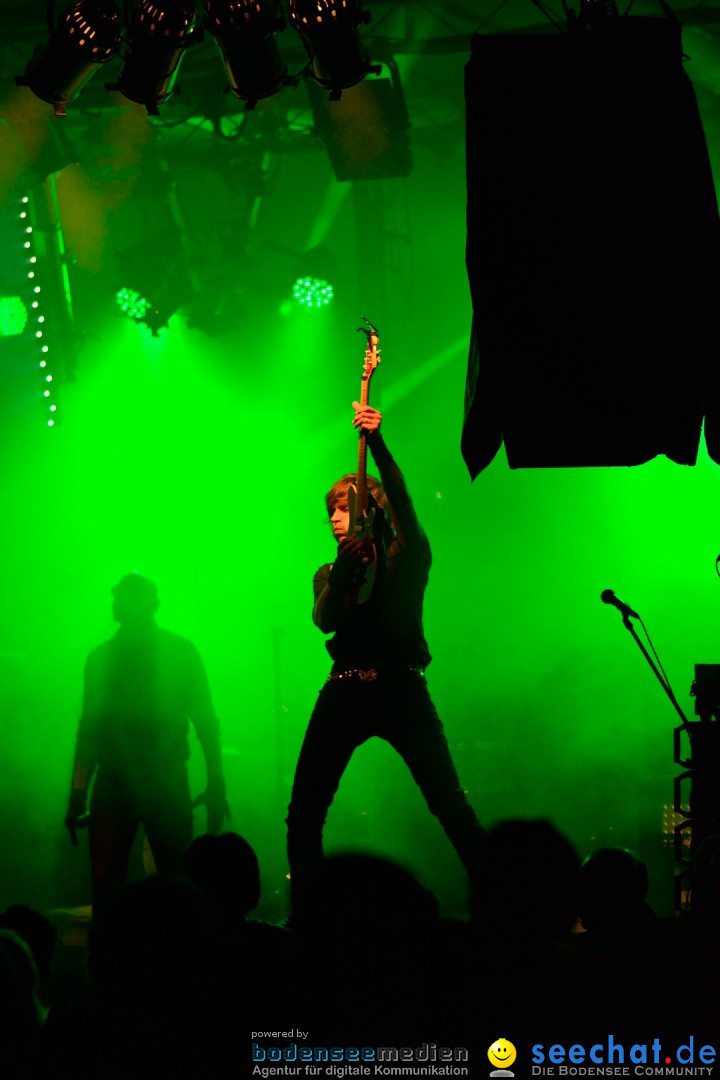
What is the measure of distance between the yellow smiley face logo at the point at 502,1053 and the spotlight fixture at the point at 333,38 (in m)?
4.53

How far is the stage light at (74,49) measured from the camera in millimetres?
5113

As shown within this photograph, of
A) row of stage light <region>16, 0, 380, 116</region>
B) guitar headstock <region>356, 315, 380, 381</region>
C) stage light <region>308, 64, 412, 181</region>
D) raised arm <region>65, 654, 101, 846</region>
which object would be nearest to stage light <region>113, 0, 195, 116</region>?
row of stage light <region>16, 0, 380, 116</region>

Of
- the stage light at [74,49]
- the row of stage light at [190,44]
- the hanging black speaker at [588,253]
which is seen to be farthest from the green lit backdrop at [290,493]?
the hanging black speaker at [588,253]

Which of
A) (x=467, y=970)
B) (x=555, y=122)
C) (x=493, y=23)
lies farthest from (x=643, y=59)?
(x=493, y=23)

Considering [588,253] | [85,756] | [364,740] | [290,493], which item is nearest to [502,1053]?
[588,253]

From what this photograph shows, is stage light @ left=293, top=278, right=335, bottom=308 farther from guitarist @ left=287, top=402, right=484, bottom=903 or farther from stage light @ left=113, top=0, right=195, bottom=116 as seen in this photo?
guitarist @ left=287, top=402, right=484, bottom=903

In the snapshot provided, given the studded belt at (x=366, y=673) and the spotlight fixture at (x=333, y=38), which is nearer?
the studded belt at (x=366, y=673)

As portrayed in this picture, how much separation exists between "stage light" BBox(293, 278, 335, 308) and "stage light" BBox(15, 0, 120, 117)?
3.79 meters

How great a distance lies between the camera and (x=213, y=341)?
979cm

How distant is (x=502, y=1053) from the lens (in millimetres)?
1899

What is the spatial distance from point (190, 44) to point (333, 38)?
694 mm

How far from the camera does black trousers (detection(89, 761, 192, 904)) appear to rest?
545cm

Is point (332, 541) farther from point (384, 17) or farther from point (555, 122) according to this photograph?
point (555, 122)

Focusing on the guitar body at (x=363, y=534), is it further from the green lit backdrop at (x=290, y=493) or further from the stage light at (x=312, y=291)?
the stage light at (x=312, y=291)
